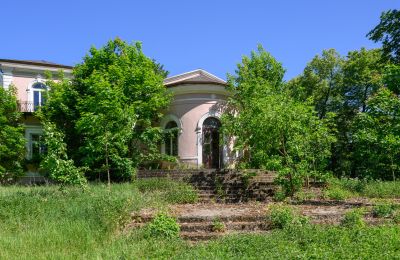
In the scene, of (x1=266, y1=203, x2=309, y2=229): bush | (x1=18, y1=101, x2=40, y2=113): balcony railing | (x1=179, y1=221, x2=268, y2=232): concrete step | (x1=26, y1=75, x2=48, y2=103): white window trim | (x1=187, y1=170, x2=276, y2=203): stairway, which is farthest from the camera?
(x1=26, y1=75, x2=48, y2=103): white window trim

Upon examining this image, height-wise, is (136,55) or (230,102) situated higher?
(136,55)

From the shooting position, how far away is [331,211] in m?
12.1

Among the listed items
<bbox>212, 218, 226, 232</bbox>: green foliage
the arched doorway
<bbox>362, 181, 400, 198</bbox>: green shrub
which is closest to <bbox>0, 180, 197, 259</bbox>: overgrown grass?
<bbox>212, 218, 226, 232</bbox>: green foliage

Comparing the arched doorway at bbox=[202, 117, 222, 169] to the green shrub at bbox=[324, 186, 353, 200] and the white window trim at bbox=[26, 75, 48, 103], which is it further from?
the white window trim at bbox=[26, 75, 48, 103]

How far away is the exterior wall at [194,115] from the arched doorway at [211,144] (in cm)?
36

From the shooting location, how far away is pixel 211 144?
23.5 meters

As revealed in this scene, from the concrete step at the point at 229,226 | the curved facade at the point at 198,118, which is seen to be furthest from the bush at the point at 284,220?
the curved facade at the point at 198,118

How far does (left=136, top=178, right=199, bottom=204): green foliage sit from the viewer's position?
601 inches

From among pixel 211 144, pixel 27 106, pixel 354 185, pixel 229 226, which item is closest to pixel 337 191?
pixel 354 185

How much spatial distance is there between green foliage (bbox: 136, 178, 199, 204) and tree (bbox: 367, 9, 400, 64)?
14072 millimetres

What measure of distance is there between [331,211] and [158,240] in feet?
17.9

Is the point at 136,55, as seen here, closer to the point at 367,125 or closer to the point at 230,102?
the point at 230,102

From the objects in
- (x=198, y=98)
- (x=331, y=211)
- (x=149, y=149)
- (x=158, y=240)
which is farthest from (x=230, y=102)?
(x=158, y=240)

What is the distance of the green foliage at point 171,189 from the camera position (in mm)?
15258
